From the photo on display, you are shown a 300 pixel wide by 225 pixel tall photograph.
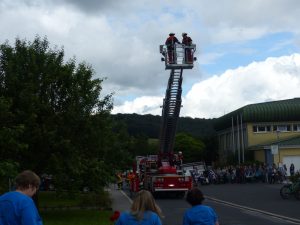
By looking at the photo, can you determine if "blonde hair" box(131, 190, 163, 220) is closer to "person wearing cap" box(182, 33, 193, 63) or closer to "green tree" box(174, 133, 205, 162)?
"person wearing cap" box(182, 33, 193, 63)

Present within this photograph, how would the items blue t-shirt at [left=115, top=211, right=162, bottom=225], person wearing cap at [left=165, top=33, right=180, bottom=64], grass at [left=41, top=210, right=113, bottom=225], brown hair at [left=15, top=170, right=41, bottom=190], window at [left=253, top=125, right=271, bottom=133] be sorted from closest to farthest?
brown hair at [left=15, top=170, right=41, bottom=190], blue t-shirt at [left=115, top=211, right=162, bottom=225], grass at [left=41, top=210, right=113, bottom=225], person wearing cap at [left=165, top=33, right=180, bottom=64], window at [left=253, top=125, right=271, bottom=133]

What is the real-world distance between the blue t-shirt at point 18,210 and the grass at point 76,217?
1230 cm

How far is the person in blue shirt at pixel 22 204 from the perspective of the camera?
603 cm

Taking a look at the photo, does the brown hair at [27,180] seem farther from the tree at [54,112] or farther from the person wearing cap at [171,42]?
the person wearing cap at [171,42]

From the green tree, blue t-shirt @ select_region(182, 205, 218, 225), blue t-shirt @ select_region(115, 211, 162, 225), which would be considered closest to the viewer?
blue t-shirt @ select_region(115, 211, 162, 225)

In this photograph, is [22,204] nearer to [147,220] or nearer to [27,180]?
[27,180]

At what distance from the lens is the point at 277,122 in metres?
73.5

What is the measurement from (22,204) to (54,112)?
15828 mm

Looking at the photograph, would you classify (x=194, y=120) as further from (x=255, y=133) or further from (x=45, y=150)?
(x=45, y=150)

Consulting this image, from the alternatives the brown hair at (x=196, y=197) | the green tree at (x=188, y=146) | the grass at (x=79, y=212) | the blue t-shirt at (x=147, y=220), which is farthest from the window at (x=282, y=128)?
the blue t-shirt at (x=147, y=220)

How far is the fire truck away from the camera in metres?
27.3

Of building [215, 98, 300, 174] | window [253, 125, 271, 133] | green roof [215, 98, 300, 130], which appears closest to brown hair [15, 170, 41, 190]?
building [215, 98, 300, 174]

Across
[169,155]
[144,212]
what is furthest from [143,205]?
[169,155]

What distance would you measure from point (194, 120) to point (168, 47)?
401 ft
